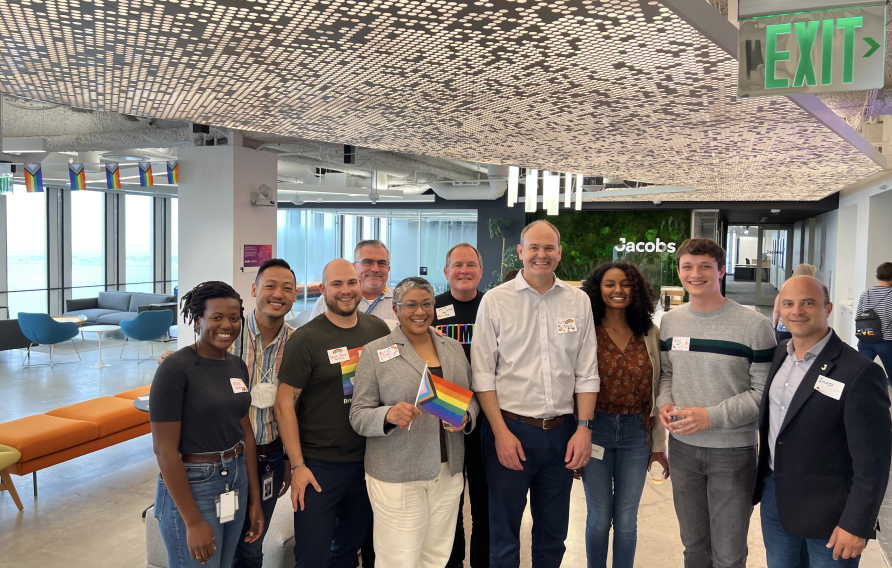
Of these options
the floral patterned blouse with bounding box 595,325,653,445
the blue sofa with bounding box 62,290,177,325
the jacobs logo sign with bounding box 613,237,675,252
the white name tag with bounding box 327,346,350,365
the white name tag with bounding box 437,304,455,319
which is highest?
the jacobs logo sign with bounding box 613,237,675,252

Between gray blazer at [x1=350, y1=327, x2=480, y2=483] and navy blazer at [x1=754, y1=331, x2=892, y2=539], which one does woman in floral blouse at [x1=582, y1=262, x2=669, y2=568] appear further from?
gray blazer at [x1=350, y1=327, x2=480, y2=483]

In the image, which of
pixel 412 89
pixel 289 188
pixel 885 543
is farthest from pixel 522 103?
pixel 289 188

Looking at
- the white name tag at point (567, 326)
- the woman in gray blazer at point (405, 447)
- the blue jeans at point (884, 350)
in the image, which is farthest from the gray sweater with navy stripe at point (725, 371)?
the blue jeans at point (884, 350)

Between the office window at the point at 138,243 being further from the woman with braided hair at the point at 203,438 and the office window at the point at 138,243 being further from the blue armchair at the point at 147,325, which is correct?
the woman with braided hair at the point at 203,438

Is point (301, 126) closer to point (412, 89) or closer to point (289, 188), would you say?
point (412, 89)

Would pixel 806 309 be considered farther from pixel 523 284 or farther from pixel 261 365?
pixel 261 365

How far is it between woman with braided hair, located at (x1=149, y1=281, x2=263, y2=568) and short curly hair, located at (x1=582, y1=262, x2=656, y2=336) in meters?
1.70

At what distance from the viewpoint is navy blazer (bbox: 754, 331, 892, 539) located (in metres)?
2.28

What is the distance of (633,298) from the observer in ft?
9.78

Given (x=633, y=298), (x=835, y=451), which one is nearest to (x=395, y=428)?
(x=633, y=298)

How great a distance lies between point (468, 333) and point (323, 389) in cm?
109

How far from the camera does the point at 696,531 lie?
113 inches

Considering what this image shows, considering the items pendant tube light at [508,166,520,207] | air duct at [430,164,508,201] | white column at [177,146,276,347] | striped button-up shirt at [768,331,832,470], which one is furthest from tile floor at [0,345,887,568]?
air duct at [430,164,508,201]

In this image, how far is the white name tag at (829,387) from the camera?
7.66ft
